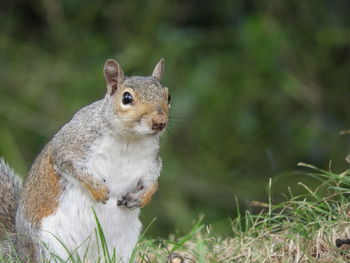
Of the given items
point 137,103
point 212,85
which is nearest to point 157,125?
point 137,103

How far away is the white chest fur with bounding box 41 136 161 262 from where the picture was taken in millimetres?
3918

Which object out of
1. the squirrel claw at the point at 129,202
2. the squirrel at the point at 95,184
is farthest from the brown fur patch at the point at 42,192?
the squirrel claw at the point at 129,202

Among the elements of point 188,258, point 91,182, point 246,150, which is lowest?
point 246,150

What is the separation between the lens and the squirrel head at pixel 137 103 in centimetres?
372

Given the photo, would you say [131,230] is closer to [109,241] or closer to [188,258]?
[109,241]

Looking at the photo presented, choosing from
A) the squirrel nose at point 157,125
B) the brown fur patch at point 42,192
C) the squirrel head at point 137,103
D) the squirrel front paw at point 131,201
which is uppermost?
the squirrel head at point 137,103

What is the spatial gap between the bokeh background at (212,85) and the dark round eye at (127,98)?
109 inches

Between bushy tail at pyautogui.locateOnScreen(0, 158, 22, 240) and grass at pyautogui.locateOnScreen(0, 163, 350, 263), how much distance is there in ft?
1.69

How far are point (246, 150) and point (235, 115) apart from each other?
263mm

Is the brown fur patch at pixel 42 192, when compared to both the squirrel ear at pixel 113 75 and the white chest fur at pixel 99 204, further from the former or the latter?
the squirrel ear at pixel 113 75

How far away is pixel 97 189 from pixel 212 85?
305 cm

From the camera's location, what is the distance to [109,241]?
4.01 meters

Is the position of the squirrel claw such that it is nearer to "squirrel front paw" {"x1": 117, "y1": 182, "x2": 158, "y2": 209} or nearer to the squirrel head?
"squirrel front paw" {"x1": 117, "y1": 182, "x2": 158, "y2": 209}

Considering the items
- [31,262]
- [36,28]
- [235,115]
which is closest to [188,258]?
[31,262]
